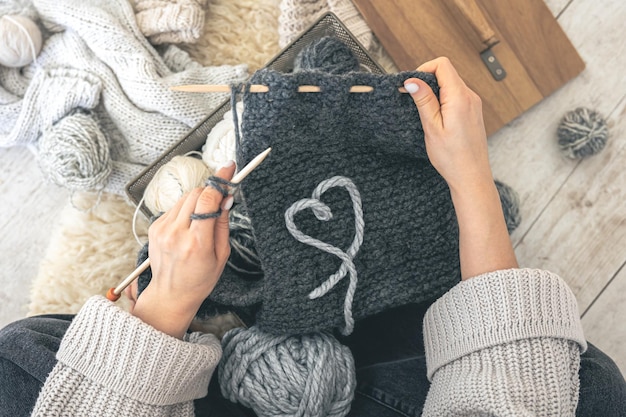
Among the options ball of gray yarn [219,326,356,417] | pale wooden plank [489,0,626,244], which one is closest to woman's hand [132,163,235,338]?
ball of gray yarn [219,326,356,417]

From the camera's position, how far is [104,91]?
0.99 meters

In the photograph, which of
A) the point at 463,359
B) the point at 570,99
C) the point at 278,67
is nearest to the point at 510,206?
the point at 570,99

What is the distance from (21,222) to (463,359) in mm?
863

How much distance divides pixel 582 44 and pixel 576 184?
28 centimetres

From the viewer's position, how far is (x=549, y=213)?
1062 mm

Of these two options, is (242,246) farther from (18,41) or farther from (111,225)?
(18,41)

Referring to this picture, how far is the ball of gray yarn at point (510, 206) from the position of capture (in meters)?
0.98

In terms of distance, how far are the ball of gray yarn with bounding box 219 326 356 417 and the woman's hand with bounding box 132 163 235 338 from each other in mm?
136

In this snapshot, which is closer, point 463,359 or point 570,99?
point 463,359

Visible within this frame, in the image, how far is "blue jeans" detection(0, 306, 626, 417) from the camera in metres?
0.73

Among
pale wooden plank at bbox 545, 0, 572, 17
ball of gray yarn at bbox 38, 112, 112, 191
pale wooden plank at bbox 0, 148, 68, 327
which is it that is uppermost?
pale wooden plank at bbox 545, 0, 572, 17

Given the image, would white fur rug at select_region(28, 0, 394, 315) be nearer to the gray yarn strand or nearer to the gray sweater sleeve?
the gray yarn strand

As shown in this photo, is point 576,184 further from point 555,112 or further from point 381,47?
point 381,47

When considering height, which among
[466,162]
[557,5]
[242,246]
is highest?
[557,5]
